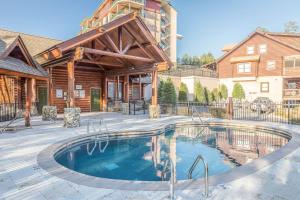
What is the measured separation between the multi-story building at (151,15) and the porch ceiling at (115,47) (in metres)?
20.3

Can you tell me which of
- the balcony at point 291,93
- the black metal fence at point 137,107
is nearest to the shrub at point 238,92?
the balcony at point 291,93

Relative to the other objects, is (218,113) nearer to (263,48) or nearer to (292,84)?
(263,48)

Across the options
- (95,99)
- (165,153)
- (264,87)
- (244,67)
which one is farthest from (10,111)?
(264,87)

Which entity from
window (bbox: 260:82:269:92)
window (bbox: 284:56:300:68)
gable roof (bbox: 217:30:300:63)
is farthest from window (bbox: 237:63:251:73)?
window (bbox: 284:56:300:68)

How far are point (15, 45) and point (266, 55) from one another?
27.9 m

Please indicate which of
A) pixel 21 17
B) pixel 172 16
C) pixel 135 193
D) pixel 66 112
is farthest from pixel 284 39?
pixel 21 17

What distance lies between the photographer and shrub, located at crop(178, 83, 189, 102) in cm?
2564

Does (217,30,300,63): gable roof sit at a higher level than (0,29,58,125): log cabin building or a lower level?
higher

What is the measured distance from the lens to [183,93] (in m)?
25.8

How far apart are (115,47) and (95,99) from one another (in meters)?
7.96

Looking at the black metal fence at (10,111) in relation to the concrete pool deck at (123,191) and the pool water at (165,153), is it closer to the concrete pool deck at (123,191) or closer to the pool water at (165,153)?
the pool water at (165,153)

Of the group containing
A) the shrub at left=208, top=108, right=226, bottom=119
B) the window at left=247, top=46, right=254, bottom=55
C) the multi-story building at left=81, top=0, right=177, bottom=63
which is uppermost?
the multi-story building at left=81, top=0, right=177, bottom=63

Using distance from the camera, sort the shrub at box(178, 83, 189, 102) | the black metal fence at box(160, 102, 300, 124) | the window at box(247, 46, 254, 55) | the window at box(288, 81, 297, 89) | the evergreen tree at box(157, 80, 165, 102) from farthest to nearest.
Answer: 1. the window at box(247, 46, 254, 55)
2. the window at box(288, 81, 297, 89)
3. the shrub at box(178, 83, 189, 102)
4. the evergreen tree at box(157, 80, 165, 102)
5. the black metal fence at box(160, 102, 300, 124)

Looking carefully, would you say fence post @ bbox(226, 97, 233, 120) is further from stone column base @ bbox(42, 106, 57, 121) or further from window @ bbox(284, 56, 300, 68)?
window @ bbox(284, 56, 300, 68)
